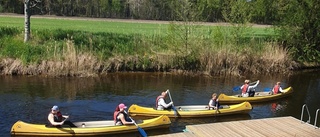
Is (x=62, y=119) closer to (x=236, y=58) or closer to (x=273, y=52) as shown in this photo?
(x=236, y=58)

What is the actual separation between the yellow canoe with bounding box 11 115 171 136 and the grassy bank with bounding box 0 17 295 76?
31.6 feet

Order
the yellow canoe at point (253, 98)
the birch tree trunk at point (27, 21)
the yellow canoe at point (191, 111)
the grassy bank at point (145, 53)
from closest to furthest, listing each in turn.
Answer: the yellow canoe at point (191, 111) → the yellow canoe at point (253, 98) → the grassy bank at point (145, 53) → the birch tree trunk at point (27, 21)

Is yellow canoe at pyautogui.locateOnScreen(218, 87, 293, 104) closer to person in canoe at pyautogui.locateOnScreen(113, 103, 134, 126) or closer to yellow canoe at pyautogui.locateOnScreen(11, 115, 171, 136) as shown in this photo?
yellow canoe at pyautogui.locateOnScreen(11, 115, 171, 136)

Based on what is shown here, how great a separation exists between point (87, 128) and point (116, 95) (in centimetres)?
613

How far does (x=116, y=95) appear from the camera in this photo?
19.4m

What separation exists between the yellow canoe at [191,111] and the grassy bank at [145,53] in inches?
325

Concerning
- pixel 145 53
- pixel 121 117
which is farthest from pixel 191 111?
pixel 145 53

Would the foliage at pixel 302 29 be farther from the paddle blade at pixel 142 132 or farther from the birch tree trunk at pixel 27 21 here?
the paddle blade at pixel 142 132

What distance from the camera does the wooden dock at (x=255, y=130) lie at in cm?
1280

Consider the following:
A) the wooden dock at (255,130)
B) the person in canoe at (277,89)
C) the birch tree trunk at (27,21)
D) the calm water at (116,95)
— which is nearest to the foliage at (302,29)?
the calm water at (116,95)

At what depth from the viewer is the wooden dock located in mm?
12797

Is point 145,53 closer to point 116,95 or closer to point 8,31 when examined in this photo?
point 116,95

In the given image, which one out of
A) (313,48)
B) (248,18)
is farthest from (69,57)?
(313,48)

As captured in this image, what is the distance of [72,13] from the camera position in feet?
255
